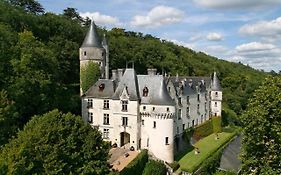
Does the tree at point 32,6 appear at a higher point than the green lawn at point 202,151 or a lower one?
higher

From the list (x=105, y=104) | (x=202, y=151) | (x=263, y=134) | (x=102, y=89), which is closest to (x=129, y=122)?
(x=105, y=104)

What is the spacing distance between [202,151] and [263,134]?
19.4 meters

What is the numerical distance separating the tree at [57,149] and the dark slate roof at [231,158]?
1660cm

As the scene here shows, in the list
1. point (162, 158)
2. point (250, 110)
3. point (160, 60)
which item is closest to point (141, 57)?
point (160, 60)

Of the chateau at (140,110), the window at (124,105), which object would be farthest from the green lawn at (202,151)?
the window at (124,105)

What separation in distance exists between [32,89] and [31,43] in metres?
7.00

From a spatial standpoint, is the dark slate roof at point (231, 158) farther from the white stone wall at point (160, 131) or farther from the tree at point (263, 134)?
the tree at point (263, 134)

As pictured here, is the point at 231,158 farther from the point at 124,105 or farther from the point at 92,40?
the point at 92,40

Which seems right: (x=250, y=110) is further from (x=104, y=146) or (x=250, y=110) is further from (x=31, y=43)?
(x=31, y=43)

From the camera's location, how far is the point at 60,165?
22922mm

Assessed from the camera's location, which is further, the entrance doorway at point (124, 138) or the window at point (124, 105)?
the entrance doorway at point (124, 138)

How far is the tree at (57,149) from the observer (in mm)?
22328

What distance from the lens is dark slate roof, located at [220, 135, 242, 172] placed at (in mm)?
37344

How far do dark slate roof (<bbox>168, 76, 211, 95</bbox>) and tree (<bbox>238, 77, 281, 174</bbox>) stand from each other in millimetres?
20082
